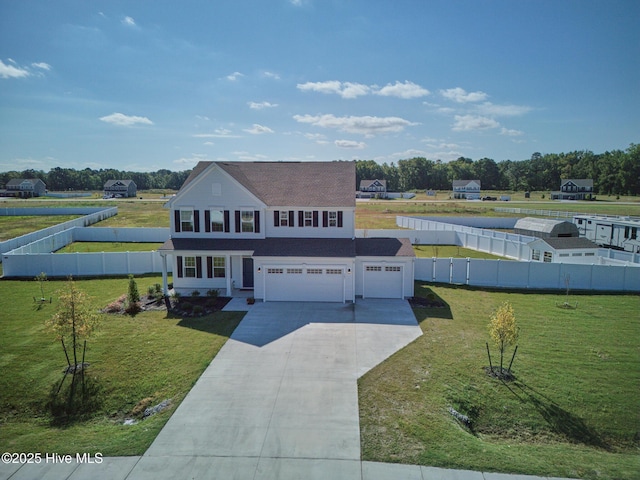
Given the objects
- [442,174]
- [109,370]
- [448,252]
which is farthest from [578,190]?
[109,370]

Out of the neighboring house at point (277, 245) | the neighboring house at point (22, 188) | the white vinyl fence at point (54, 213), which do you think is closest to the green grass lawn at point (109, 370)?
the neighboring house at point (277, 245)

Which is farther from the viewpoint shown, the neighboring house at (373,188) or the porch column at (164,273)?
the neighboring house at (373,188)

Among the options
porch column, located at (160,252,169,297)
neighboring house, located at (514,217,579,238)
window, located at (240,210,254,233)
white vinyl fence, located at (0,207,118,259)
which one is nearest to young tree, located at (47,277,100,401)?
porch column, located at (160,252,169,297)

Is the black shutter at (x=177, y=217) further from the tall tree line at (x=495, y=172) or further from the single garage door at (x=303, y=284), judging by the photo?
the tall tree line at (x=495, y=172)

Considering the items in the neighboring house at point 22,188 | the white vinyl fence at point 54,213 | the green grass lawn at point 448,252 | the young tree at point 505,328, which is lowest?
the green grass lawn at point 448,252

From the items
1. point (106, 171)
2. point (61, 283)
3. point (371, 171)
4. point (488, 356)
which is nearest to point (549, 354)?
point (488, 356)

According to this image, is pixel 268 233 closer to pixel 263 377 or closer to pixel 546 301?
pixel 263 377
